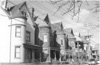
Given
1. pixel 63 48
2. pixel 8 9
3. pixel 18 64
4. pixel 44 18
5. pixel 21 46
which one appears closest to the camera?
pixel 18 64

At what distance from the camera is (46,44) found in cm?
3169

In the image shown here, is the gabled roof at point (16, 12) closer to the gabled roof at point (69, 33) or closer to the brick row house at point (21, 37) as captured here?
the brick row house at point (21, 37)

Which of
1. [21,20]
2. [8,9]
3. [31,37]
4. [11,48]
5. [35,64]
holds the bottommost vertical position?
[35,64]

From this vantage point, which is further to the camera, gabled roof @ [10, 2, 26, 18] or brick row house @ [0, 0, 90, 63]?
gabled roof @ [10, 2, 26, 18]

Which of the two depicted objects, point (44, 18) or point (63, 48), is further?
point (63, 48)

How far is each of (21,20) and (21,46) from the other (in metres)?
4.14

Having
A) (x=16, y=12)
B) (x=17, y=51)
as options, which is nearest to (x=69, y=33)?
(x=16, y=12)

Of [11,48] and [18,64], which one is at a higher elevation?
[11,48]

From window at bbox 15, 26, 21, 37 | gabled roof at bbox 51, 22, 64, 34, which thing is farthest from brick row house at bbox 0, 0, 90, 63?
gabled roof at bbox 51, 22, 64, 34

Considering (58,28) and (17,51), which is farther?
(58,28)

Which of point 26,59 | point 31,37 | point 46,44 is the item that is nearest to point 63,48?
point 46,44

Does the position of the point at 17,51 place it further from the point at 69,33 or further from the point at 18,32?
the point at 69,33

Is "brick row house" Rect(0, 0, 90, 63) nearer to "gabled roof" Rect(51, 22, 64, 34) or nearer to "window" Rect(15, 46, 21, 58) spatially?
"window" Rect(15, 46, 21, 58)

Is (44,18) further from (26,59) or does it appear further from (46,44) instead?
(26,59)
